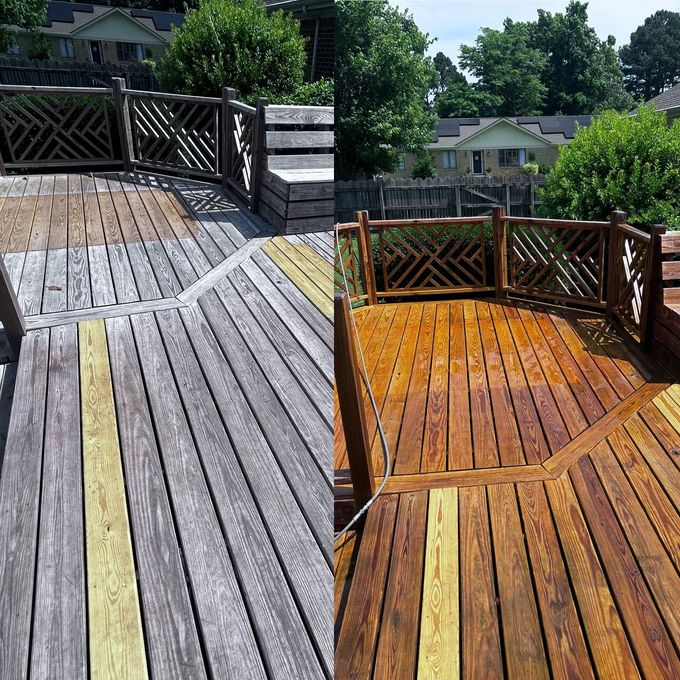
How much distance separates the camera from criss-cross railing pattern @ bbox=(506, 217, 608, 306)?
256 centimetres

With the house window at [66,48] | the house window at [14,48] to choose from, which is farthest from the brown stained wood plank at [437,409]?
the house window at [14,48]

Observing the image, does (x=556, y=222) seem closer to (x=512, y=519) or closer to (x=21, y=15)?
(x=512, y=519)

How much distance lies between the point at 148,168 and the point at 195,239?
4.91 ft

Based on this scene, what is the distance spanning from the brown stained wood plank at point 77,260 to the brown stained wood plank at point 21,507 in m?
0.30

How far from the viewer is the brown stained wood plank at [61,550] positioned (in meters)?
0.73

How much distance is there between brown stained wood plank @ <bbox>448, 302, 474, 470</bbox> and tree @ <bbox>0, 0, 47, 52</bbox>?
2170 millimetres

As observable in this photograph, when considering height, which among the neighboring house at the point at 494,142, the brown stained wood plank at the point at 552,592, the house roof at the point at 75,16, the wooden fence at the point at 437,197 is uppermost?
the house roof at the point at 75,16

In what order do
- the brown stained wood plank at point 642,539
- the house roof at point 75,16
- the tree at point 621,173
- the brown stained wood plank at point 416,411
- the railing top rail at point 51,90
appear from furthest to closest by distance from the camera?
the railing top rail at point 51,90 < the house roof at point 75,16 < the tree at point 621,173 < the brown stained wood plank at point 416,411 < the brown stained wood plank at point 642,539

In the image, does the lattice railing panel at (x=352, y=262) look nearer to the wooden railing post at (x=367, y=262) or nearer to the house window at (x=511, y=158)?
the wooden railing post at (x=367, y=262)

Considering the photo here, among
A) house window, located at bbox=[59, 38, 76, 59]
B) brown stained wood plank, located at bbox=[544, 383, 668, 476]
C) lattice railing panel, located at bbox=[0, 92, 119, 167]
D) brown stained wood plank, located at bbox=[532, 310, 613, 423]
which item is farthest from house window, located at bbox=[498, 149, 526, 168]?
lattice railing panel, located at bbox=[0, 92, 119, 167]

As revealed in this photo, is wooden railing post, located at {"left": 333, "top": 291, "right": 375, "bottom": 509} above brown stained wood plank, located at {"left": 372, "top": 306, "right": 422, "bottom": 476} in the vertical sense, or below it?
above

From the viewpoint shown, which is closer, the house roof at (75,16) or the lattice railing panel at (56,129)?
the house roof at (75,16)

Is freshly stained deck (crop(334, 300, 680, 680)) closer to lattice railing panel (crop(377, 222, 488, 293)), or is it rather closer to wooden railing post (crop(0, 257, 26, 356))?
lattice railing panel (crop(377, 222, 488, 293))

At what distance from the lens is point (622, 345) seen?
2.41m
